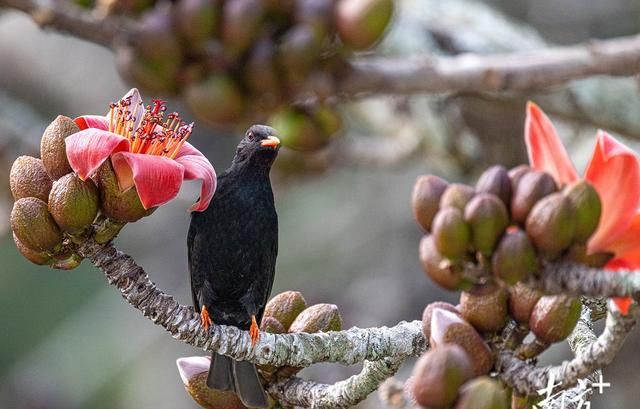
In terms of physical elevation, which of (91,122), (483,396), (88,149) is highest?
(91,122)

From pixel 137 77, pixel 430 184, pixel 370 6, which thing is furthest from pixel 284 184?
pixel 430 184

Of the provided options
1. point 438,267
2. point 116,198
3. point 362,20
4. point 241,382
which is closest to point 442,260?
point 438,267

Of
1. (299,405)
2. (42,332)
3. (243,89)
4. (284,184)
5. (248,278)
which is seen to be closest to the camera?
(299,405)

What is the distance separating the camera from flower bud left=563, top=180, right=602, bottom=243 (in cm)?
147

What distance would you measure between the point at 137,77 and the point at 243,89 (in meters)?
0.39

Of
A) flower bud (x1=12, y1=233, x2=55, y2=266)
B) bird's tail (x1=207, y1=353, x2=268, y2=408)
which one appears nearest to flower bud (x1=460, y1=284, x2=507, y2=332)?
bird's tail (x1=207, y1=353, x2=268, y2=408)

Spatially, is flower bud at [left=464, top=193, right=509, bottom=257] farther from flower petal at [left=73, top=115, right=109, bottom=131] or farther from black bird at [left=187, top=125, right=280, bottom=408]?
black bird at [left=187, top=125, right=280, bottom=408]

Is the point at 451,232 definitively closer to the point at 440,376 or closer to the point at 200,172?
the point at 440,376

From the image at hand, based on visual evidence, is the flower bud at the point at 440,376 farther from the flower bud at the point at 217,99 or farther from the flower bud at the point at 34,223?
the flower bud at the point at 217,99

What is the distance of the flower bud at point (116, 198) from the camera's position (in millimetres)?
1742

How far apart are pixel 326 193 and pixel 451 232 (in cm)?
767

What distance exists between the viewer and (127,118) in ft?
6.18

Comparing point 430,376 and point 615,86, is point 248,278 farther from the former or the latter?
point 615,86

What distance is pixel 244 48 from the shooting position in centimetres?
348
